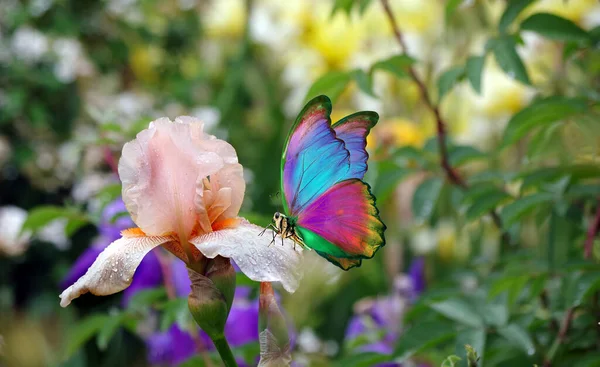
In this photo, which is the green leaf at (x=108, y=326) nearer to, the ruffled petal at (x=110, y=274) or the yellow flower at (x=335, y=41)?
the ruffled petal at (x=110, y=274)

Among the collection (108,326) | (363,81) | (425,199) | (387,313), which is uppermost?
(363,81)

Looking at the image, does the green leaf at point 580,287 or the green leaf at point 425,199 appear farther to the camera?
the green leaf at point 425,199

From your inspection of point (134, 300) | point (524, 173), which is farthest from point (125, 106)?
point (524, 173)

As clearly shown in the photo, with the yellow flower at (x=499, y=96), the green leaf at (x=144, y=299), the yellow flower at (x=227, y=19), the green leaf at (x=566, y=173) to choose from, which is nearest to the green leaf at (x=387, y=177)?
the green leaf at (x=566, y=173)

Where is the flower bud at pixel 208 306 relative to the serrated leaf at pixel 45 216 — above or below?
above

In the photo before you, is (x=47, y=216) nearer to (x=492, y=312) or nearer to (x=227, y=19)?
(x=492, y=312)

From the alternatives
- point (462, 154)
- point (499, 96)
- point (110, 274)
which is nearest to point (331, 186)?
point (110, 274)
